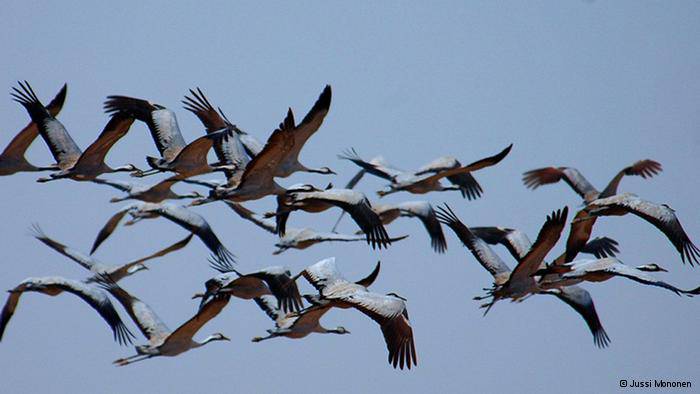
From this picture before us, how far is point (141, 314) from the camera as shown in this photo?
87.5 feet

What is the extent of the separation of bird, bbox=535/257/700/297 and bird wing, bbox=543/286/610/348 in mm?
3093

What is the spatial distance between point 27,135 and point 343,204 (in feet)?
23.2

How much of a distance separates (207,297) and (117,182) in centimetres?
475

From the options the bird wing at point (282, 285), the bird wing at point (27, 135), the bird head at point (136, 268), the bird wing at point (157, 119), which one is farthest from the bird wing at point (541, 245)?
the bird wing at point (27, 135)

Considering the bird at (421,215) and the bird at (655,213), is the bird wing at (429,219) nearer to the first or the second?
the bird at (421,215)

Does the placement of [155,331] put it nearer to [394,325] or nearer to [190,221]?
[190,221]

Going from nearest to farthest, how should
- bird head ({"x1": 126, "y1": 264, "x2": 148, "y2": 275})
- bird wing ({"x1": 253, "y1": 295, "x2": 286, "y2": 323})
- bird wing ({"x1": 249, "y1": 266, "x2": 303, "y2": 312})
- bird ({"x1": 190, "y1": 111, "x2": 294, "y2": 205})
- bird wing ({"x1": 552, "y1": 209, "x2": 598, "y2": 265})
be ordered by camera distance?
1. bird ({"x1": 190, "y1": 111, "x2": 294, "y2": 205})
2. bird wing ({"x1": 249, "y1": 266, "x2": 303, "y2": 312})
3. bird wing ({"x1": 552, "y1": 209, "x2": 598, "y2": 265})
4. bird wing ({"x1": 253, "y1": 295, "x2": 286, "y2": 323})
5. bird head ({"x1": 126, "y1": 264, "x2": 148, "y2": 275})

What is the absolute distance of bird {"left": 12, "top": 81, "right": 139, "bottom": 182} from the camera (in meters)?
27.2

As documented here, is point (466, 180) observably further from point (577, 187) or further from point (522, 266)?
point (522, 266)

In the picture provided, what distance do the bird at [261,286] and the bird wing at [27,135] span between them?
16.3 feet

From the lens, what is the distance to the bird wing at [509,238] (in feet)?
94.1

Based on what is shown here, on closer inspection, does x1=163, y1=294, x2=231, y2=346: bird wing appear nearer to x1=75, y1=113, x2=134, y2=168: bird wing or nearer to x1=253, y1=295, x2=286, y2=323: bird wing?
x1=253, y1=295, x2=286, y2=323: bird wing

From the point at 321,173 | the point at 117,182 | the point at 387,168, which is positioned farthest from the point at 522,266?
the point at 117,182

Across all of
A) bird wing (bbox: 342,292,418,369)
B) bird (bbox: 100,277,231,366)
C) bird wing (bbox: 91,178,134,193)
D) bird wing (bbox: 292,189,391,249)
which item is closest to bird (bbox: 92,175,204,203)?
bird wing (bbox: 91,178,134,193)
